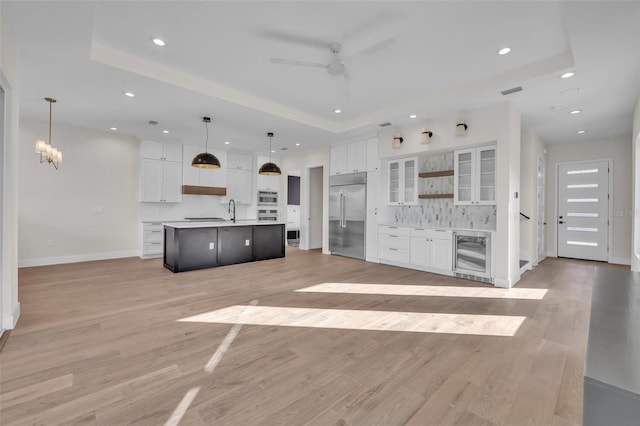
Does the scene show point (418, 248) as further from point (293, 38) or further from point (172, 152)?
point (172, 152)

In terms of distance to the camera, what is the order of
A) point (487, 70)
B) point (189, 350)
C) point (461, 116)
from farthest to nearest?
point (461, 116) → point (487, 70) → point (189, 350)

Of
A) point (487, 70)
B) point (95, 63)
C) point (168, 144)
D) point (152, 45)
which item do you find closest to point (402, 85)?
point (487, 70)

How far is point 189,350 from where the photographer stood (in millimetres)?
2430

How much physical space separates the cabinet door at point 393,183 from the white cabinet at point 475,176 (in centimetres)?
120

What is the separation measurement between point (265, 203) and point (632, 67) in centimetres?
803

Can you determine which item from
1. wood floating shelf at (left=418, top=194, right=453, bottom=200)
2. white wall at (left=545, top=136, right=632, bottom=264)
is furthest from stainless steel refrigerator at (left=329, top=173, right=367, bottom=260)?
white wall at (left=545, top=136, right=632, bottom=264)

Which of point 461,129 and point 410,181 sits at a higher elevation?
point 461,129

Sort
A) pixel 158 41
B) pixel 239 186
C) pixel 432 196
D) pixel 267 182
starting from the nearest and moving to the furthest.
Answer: pixel 158 41 → pixel 432 196 → pixel 239 186 → pixel 267 182

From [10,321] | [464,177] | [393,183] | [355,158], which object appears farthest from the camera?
[355,158]

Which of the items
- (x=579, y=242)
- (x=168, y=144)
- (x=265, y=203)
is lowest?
(x=579, y=242)

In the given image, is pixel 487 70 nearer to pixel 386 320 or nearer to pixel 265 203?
pixel 386 320

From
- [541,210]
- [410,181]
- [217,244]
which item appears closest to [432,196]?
[410,181]

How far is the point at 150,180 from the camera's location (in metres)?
6.93

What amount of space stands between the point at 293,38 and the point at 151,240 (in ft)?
18.5
